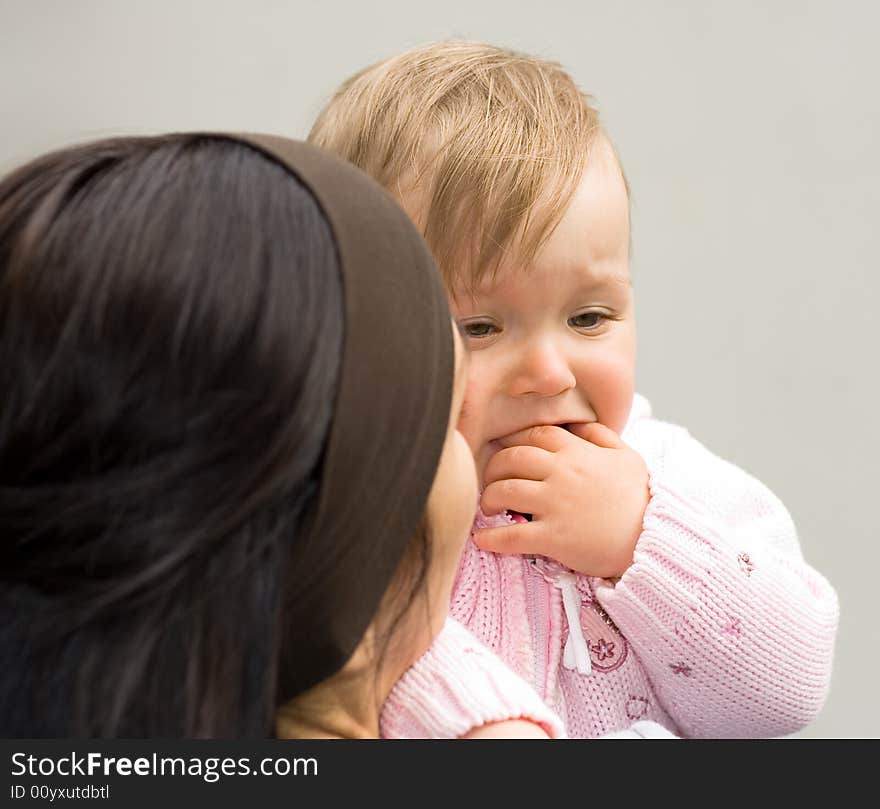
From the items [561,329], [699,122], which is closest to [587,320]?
[561,329]

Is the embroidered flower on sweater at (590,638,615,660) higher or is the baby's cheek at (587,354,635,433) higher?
the baby's cheek at (587,354,635,433)

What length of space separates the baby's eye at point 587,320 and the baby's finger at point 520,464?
11 centimetres

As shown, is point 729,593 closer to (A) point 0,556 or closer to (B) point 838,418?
(A) point 0,556

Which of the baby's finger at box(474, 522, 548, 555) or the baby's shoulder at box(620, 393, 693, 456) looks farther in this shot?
the baby's shoulder at box(620, 393, 693, 456)

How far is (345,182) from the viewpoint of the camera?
630 mm

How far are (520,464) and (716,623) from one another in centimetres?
19

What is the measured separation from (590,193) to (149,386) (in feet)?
1.47

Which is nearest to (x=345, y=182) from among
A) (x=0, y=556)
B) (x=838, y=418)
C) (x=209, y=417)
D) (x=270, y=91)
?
(x=209, y=417)

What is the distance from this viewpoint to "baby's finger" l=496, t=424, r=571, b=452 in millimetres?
896

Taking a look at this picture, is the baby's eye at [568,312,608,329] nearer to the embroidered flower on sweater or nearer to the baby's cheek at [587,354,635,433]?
the baby's cheek at [587,354,635,433]

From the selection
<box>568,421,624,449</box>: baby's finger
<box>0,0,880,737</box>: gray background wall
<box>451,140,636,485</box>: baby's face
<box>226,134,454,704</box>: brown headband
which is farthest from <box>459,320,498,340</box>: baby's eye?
<box>0,0,880,737</box>: gray background wall

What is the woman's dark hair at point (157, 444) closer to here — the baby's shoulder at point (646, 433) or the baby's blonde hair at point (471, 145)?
the baby's blonde hair at point (471, 145)

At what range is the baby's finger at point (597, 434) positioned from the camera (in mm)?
919

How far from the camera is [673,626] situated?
0.85 meters
